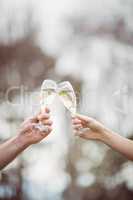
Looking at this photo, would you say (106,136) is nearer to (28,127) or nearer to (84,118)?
(84,118)

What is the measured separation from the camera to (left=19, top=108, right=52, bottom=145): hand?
148 cm

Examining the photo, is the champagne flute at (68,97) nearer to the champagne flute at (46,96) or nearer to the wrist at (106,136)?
the champagne flute at (46,96)

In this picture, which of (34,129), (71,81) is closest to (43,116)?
(34,129)

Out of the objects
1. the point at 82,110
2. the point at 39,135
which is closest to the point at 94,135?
the point at 82,110

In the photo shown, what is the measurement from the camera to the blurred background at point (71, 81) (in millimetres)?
1645

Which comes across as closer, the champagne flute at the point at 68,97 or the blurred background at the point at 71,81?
the champagne flute at the point at 68,97

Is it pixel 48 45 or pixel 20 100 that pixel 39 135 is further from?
pixel 48 45

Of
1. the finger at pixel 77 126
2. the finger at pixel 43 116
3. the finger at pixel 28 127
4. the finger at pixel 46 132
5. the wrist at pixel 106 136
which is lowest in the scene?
the wrist at pixel 106 136

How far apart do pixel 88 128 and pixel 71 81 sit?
0.81ft

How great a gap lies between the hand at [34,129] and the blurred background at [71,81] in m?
0.11

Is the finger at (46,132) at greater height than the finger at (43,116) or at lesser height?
lesser

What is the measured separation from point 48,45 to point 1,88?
294 millimetres

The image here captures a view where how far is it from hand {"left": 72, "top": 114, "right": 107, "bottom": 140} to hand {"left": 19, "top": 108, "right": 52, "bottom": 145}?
118 millimetres

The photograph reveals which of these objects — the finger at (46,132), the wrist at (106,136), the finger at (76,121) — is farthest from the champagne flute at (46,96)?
the wrist at (106,136)
